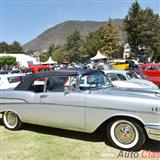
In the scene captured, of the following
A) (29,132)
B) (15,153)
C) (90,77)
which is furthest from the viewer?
(29,132)

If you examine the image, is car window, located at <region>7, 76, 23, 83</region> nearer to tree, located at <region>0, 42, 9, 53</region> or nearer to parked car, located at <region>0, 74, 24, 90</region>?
parked car, located at <region>0, 74, 24, 90</region>

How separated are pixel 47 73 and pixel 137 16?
5659 centimetres

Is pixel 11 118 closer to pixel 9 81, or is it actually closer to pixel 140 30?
pixel 9 81

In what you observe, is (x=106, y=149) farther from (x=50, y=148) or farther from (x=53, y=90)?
(x=53, y=90)

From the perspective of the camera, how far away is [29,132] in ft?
22.9

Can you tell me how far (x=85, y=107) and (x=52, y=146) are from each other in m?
1.04

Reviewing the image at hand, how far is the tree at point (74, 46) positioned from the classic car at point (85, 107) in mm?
89200

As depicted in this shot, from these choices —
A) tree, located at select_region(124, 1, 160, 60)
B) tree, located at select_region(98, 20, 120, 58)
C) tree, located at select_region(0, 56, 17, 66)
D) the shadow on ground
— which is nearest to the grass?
the shadow on ground

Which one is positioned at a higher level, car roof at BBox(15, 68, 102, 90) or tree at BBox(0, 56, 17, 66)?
tree at BBox(0, 56, 17, 66)

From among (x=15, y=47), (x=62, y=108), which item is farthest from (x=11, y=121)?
(x=15, y=47)

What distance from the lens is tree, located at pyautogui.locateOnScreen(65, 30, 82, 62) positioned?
9700 cm

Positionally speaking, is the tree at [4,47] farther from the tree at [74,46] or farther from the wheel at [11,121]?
the wheel at [11,121]

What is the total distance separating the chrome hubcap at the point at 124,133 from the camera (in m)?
5.51

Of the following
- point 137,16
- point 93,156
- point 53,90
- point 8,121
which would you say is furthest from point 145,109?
point 137,16
